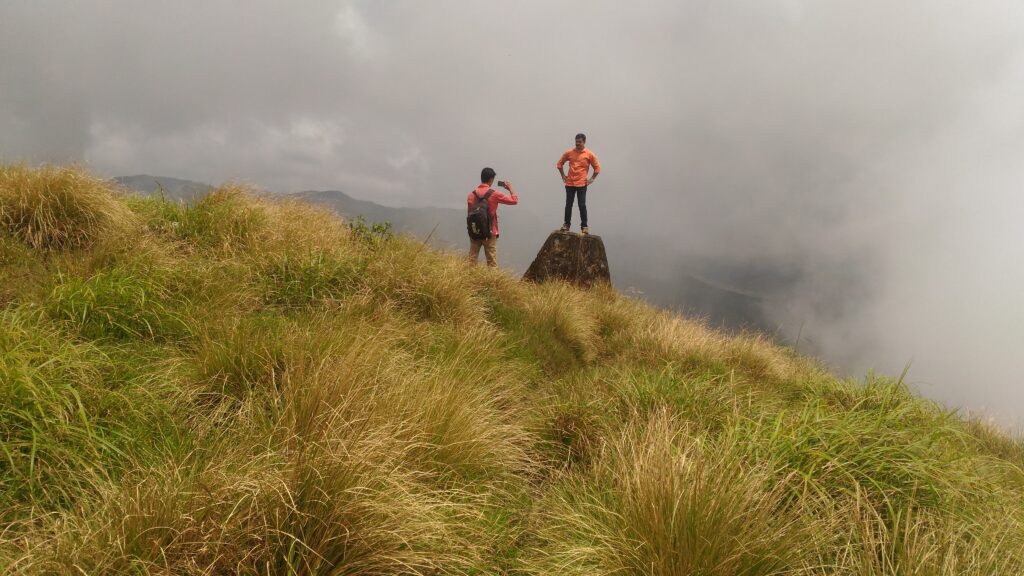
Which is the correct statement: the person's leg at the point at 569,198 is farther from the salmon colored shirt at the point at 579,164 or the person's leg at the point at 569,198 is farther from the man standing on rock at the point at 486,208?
the man standing on rock at the point at 486,208

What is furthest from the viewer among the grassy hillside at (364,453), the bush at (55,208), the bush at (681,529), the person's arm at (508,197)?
the person's arm at (508,197)

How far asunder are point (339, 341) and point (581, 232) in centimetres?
1025

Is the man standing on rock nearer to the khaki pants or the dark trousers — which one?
the khaki pants

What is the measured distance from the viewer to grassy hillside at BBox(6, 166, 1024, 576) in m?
1.76

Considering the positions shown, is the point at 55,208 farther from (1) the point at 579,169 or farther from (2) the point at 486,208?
(1) the point at 579,169

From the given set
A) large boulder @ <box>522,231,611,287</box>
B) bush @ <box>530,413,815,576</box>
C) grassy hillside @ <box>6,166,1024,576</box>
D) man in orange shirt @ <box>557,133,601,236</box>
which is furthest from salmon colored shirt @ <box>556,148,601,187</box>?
bush @ <box>530,413,815,576</box>

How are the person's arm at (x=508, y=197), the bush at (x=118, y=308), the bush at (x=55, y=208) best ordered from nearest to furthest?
the bush at (x=118, y=308), the bush at (x=55, y=208), the person's arm at (x=508, y=197)

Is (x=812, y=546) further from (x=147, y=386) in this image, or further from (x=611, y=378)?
(x=147, y=386)

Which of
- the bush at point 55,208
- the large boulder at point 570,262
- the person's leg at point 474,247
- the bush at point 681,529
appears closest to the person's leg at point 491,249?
the person's leg at point 474,247

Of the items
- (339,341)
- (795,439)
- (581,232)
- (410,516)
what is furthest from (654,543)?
(581,232)

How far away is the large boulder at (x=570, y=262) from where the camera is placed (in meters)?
12.4

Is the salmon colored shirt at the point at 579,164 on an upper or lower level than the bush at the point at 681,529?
upper

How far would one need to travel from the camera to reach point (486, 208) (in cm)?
1008

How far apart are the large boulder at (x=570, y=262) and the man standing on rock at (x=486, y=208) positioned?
2.39m
